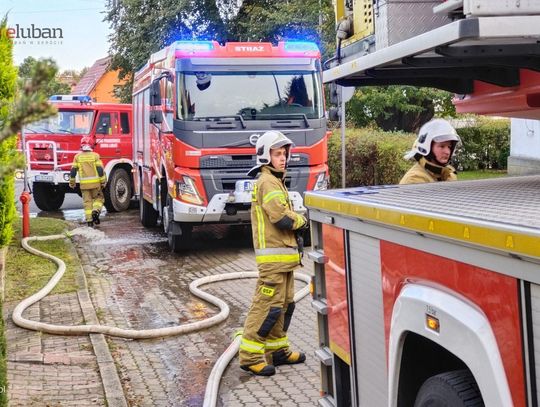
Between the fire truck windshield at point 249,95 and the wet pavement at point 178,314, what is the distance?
217 centimetres

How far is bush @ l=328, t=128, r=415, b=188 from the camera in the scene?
53.0ft

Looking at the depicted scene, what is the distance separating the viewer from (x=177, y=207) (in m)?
11.2

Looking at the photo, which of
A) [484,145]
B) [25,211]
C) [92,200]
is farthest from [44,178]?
[484,145]

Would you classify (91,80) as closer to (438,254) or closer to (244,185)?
(244,185)

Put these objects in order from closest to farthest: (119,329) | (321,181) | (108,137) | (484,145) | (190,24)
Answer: (119,329), (321,181), (108,137), (484,145), (190,24)

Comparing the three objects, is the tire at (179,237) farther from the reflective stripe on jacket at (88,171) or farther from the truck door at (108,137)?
the truck door at (108,137)

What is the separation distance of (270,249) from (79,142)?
1326 centimetres

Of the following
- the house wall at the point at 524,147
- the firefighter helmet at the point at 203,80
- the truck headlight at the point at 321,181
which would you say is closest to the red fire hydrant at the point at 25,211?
the firefighter helmet at the point at 203,80

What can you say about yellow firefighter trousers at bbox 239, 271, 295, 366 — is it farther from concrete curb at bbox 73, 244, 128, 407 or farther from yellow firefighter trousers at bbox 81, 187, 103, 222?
yellow firefighter trousers at bbox 81, 187, 103, 222

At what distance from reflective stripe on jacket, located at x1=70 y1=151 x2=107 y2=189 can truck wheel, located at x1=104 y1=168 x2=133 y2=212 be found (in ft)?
8.87

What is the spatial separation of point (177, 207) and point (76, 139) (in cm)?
789

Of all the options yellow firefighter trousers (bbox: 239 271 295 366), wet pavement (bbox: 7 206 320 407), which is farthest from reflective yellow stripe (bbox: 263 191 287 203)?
wet pavement (bbox: 7 206 320 407)

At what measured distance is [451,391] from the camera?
2611mm

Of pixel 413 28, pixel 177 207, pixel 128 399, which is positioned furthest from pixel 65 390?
pixel 177 207
